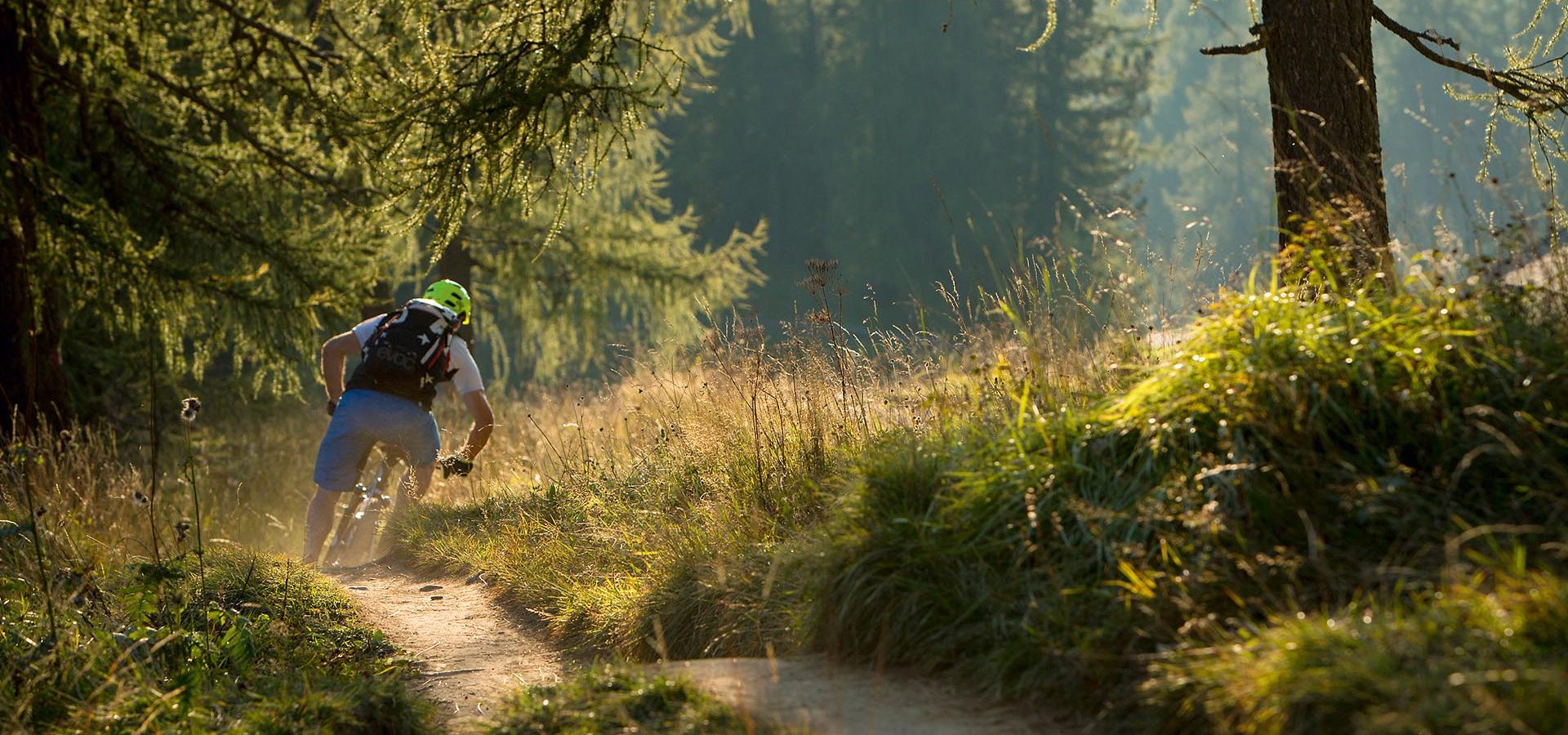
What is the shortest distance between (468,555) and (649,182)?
11.4 metres

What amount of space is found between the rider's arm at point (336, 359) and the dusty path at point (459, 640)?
1.49 metres

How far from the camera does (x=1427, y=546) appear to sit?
11.2ft

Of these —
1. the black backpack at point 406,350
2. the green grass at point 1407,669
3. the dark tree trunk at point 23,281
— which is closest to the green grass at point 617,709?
the green grass at point 1407,669

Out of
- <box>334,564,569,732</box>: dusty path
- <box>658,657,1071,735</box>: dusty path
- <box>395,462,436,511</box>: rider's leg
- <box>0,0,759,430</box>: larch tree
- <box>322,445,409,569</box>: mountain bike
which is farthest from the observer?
<box>322,445,409,569</box>: mountain bike

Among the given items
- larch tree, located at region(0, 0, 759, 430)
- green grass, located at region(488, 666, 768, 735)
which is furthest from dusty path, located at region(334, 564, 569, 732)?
larch tree, located at region(0, 0, 759, 430)

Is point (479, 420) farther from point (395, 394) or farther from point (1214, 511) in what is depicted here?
point (1214, 511)

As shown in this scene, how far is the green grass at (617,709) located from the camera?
3711mm

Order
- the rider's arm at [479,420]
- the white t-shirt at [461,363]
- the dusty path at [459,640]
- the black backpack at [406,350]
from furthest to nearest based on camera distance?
→ the rider's arm at [479,420] → the white t-shirt at [461,363] → the black backpack at [406,350] → the dusty path at [459,640]

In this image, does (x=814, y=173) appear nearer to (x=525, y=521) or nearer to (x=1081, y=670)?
(x=525, y=521)

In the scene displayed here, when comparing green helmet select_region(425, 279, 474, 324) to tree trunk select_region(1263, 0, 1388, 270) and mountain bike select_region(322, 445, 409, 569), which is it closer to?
mountain bike select_region(322, 445, 409, 569)

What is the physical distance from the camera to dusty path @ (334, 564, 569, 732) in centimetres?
Answer: 511

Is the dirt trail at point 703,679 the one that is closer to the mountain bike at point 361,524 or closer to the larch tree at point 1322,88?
the mountain bike at point 361,524

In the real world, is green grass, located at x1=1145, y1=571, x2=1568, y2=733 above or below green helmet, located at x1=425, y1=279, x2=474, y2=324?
below

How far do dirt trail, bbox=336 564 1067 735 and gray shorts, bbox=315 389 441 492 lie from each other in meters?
1.13
